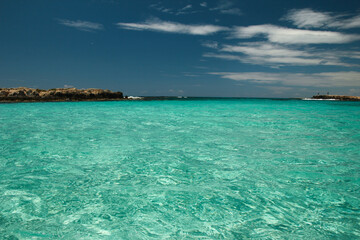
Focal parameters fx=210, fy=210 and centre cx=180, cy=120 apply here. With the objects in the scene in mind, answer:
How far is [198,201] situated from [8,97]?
179 ft

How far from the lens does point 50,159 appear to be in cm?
717

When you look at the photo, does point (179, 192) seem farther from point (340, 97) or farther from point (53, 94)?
point (340, 97)

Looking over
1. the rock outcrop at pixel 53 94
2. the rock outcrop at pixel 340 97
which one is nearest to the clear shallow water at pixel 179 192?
the rock outcrop at pixel 53 94

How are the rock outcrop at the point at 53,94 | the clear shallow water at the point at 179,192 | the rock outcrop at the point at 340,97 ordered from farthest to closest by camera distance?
the rock outcrop at the point at 340,97
the rock outcrop at the point at 53,94
the clear shallow water at the point at 179,192

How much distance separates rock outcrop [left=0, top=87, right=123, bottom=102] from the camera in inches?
1791

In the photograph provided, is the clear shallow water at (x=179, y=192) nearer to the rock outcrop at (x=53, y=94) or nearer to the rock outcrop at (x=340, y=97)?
the rock outcrop at (x=53, y=94)

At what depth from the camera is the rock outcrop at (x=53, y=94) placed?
45.5 metres

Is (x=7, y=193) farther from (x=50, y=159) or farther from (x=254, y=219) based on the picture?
(x=254, y=219)

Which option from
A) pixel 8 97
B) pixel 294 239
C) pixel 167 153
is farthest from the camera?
pixel 8 97

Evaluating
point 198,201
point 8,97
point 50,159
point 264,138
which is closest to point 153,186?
point 198,201

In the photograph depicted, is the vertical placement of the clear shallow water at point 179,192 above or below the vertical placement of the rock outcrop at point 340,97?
below

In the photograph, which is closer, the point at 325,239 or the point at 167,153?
the point at 325,239

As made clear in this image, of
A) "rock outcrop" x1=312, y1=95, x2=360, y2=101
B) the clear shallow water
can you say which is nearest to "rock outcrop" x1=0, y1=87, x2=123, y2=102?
the clear shallow water

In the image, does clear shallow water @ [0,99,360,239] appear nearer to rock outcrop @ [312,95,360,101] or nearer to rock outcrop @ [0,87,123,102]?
rock outcrop @ [0,87,123,102]
